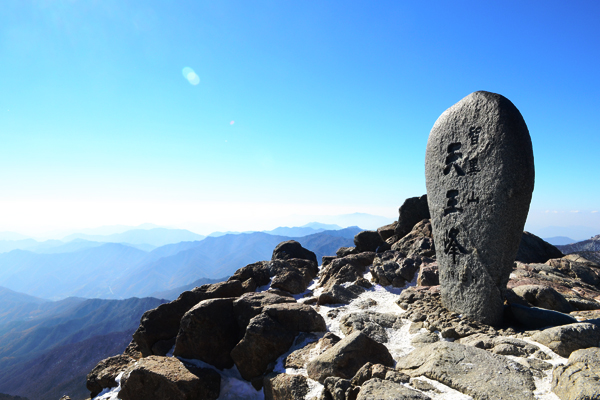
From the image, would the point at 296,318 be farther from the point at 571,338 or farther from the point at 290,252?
the point at 290,252

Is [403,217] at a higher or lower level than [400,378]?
higher

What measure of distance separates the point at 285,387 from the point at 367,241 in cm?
1148

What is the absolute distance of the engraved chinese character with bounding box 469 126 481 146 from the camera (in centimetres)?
755

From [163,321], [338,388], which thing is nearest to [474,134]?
[338,388]

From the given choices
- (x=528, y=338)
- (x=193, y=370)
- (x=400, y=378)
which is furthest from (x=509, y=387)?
(x=193, y=370)

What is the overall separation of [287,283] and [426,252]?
6.26 m

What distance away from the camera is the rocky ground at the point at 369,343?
4691 millimetres

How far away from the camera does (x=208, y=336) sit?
26.8 ft

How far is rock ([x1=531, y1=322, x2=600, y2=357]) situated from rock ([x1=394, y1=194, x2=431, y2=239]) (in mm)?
11853

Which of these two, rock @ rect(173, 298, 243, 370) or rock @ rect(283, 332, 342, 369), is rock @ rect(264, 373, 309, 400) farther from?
rock @ rect(173, 298, 243, 370)

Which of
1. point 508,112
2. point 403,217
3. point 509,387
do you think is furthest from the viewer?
point 403,217

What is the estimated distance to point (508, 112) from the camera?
23.6ft

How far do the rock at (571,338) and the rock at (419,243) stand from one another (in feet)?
21.6

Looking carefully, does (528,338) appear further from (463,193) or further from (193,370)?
(193,370)
